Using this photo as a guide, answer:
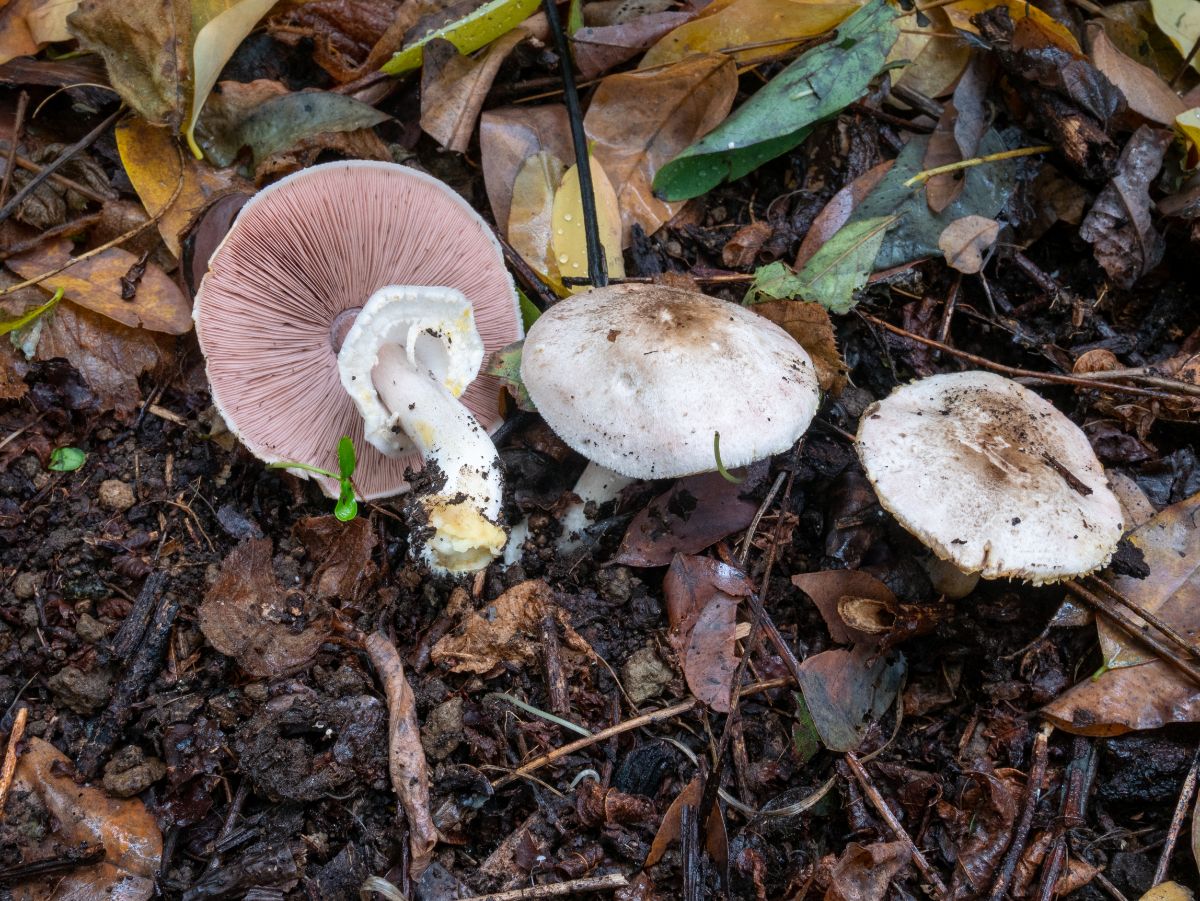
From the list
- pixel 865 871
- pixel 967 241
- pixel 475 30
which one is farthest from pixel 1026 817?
pixel 475 30

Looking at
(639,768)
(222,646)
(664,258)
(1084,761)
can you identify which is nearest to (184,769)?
(222,646)

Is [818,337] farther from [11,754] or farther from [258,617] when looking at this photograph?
[11,754]

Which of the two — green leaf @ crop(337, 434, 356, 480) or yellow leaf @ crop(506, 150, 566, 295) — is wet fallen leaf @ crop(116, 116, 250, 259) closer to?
yellow leaf @ crop(506, 150, 566, 295)

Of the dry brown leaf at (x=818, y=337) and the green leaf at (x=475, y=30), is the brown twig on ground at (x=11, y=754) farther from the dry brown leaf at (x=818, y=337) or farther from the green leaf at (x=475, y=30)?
the dry brown leaf at (x=818, y=337)

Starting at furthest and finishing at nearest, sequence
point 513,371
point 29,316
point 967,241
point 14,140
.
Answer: point 967,241 → point 14,140 → point 513,371 → point 29,316

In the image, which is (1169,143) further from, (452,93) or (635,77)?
(452,93)

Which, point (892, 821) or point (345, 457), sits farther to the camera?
point (345, 457)

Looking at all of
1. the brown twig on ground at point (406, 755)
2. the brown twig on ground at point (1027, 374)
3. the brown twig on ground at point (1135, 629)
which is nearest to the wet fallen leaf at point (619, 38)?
the brown twig on ground at point (1027, 374)
